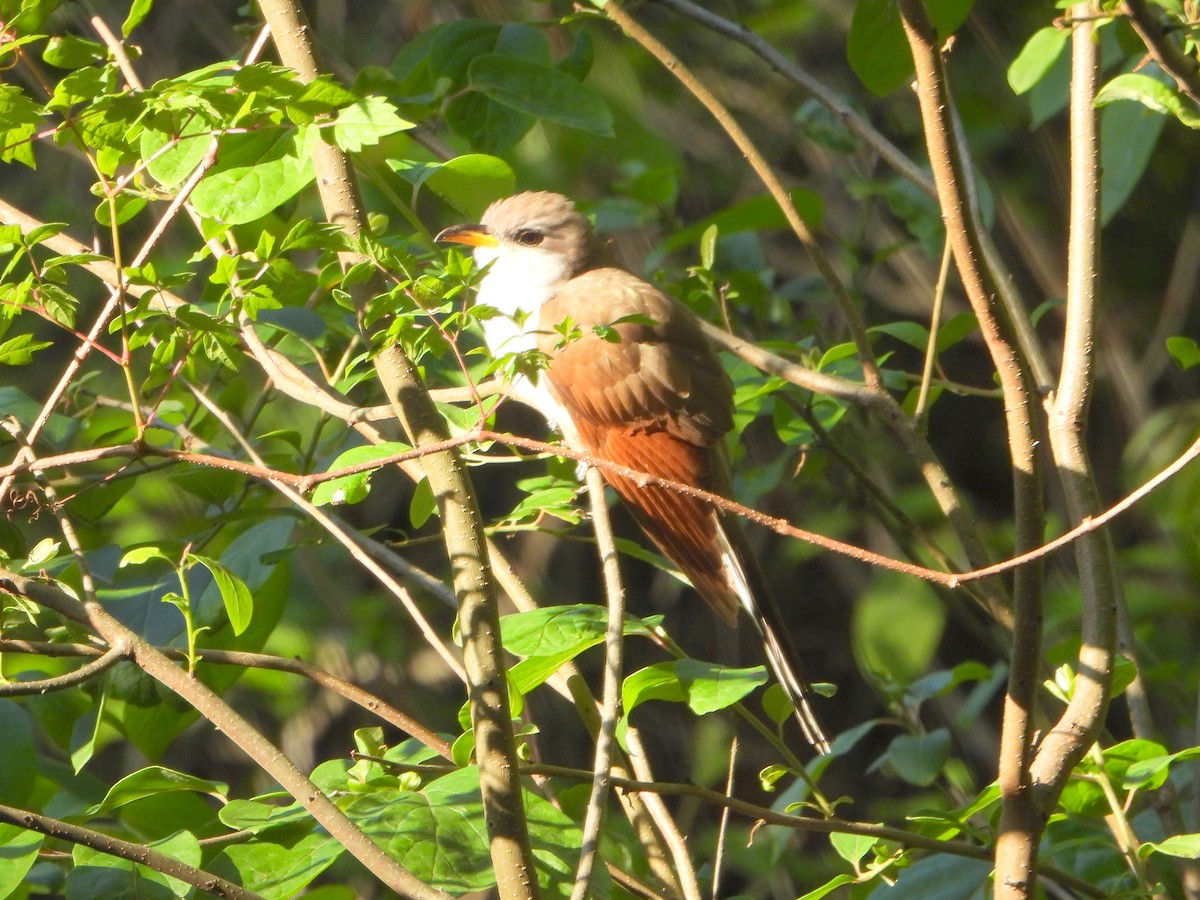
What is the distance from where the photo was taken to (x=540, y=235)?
3291 millimetres

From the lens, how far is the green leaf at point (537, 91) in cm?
204

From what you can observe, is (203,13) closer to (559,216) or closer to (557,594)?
(559,216)

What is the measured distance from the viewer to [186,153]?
1.31 metres

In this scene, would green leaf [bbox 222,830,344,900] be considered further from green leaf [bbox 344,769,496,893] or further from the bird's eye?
the bird's eye

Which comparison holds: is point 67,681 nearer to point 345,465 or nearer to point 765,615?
point 345,465

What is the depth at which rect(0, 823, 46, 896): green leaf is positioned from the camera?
4.17ft

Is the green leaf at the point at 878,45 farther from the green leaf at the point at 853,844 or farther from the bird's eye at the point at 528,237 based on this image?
the bird's eye at the point at 528,237

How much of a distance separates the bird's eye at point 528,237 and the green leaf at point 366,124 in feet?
6.67

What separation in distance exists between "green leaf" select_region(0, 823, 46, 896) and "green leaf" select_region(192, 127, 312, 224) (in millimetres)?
Answer: 650

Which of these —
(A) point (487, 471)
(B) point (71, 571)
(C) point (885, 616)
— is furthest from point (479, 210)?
(A) point (487, 471)

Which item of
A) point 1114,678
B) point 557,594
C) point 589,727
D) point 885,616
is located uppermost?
point 1114,678

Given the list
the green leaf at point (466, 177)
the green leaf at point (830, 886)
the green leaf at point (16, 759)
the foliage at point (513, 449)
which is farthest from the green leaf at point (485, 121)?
the green leaf at point (830, 886)

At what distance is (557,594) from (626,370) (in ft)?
6.20

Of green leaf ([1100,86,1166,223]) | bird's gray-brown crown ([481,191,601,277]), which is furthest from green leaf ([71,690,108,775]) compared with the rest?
green leaf ([1100,86,1166,223])
